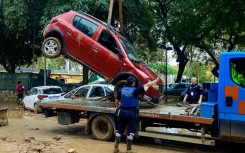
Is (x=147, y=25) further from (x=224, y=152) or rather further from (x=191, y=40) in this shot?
(x=224, y=152)

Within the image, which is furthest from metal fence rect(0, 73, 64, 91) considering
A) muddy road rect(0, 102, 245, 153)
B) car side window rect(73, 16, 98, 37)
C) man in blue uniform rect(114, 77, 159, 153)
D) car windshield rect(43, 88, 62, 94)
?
man in blue uniform rect(114, 77, 159, 153)

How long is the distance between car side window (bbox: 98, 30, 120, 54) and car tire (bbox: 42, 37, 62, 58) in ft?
A: 4.36

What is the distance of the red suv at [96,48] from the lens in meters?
11.2

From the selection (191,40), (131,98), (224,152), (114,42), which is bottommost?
(224,152)

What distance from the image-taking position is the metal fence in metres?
26.5

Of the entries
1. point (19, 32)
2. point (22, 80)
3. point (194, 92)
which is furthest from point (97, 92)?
point (22, 80)

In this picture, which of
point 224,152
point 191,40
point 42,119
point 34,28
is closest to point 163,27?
point 191,40

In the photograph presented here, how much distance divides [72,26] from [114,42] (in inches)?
57.8

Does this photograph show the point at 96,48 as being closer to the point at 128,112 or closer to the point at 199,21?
the point at 128,112

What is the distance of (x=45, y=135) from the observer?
11.4 meters

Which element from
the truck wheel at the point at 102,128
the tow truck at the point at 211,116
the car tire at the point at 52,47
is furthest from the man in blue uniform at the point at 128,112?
the car tire at the point at 52,47

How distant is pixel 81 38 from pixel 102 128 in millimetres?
2924

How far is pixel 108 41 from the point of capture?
11.7m

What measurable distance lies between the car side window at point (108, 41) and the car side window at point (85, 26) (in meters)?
0.31
